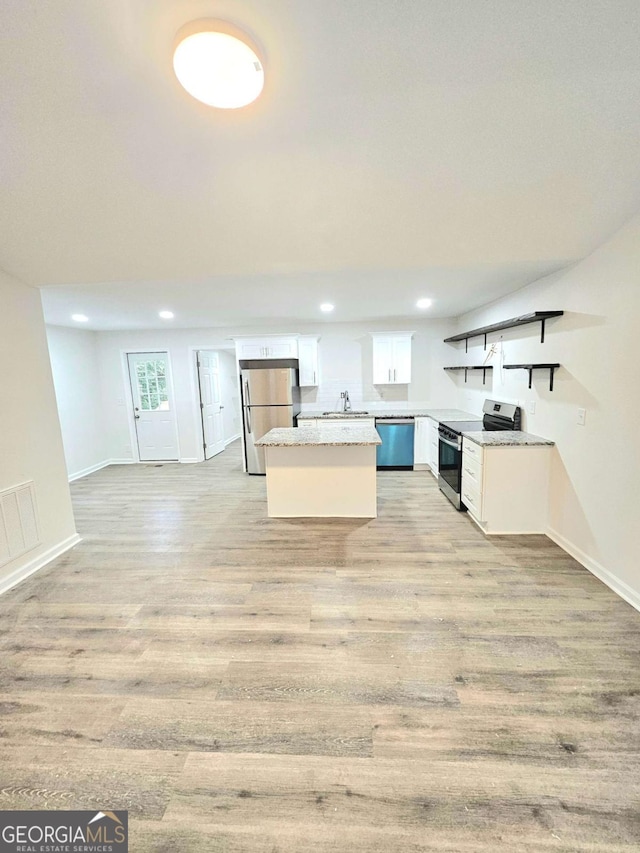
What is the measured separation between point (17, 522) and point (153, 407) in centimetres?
385

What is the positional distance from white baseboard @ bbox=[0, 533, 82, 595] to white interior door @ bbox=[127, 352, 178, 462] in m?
3.20

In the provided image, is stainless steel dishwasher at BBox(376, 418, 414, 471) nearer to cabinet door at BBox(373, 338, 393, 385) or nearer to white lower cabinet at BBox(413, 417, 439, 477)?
white lower cabinet at BBox(413, 417, 439, 477)

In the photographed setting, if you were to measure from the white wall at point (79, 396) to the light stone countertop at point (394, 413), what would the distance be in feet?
12.5

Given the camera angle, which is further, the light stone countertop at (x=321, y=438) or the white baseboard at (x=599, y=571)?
the light stone countertop at (x=321, y=438)

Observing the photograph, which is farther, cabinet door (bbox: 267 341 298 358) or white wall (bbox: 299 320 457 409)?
white wall (bbox: 299 320 457 409)

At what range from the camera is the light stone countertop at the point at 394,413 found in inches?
198

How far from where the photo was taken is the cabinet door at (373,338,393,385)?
5.45 metres

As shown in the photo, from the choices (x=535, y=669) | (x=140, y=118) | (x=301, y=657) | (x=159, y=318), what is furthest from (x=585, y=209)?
(x=159, y=318)

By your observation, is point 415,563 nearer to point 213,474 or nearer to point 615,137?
point 615,137

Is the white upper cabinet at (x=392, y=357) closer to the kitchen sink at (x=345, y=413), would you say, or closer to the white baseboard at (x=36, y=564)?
the kitchen sink at (x=345, y=413)

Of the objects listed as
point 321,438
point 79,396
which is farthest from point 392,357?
point 79,396

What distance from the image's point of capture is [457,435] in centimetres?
379

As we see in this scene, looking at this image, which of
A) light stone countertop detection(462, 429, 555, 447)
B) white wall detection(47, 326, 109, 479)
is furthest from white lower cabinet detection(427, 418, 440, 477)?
white wall detection(47, 326, 109, 479)

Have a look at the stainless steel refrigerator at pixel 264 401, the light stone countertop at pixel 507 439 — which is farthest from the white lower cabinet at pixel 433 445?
the stainless steel refrigerator at pixel 264 401
